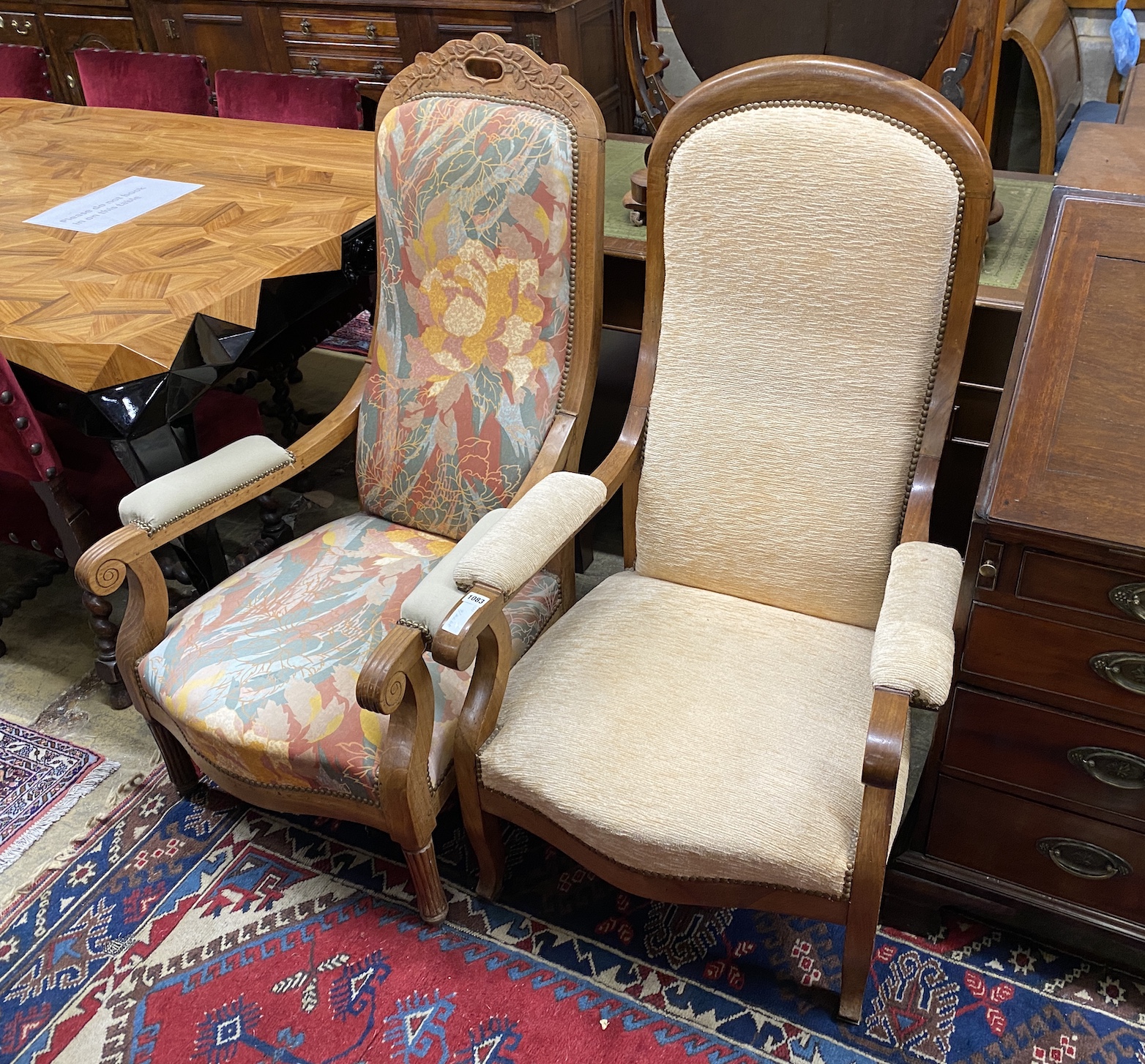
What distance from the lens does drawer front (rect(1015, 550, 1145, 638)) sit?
1.02m

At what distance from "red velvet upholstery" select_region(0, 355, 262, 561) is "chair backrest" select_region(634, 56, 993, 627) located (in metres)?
0.95

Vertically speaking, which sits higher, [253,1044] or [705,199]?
[705,199]

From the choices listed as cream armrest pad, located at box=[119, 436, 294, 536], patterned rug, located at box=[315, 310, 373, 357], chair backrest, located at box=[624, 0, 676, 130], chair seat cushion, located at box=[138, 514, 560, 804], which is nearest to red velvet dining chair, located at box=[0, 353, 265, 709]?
cream armrest pad, located at box=[119, 436, 294, 536]

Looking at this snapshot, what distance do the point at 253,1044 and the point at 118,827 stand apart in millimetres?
532

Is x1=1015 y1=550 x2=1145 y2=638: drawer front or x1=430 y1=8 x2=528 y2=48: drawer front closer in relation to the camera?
x1=1015 y1=550 x2=1145 y2=638: drawer front

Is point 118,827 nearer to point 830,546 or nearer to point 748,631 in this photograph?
point 748,631

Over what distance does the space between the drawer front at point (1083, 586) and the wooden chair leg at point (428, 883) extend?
0.87 meters

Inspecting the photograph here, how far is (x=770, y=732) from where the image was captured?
3.99ft

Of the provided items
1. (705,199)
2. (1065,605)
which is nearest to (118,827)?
(705,199)

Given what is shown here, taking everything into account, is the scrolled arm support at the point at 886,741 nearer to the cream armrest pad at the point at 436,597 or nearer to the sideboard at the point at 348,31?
the cream armrest pad at the point at 436,597

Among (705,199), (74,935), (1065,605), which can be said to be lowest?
(74,935)

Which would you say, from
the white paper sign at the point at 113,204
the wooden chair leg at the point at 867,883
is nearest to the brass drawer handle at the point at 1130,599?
the wooden chair leg at the point at 867,883

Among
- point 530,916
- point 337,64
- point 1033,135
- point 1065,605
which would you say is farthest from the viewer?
point 337,64

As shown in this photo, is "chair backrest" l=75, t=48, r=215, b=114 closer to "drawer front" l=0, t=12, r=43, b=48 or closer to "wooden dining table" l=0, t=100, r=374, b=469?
"wooden dining table" l=0, t=100, r=374, b=469
